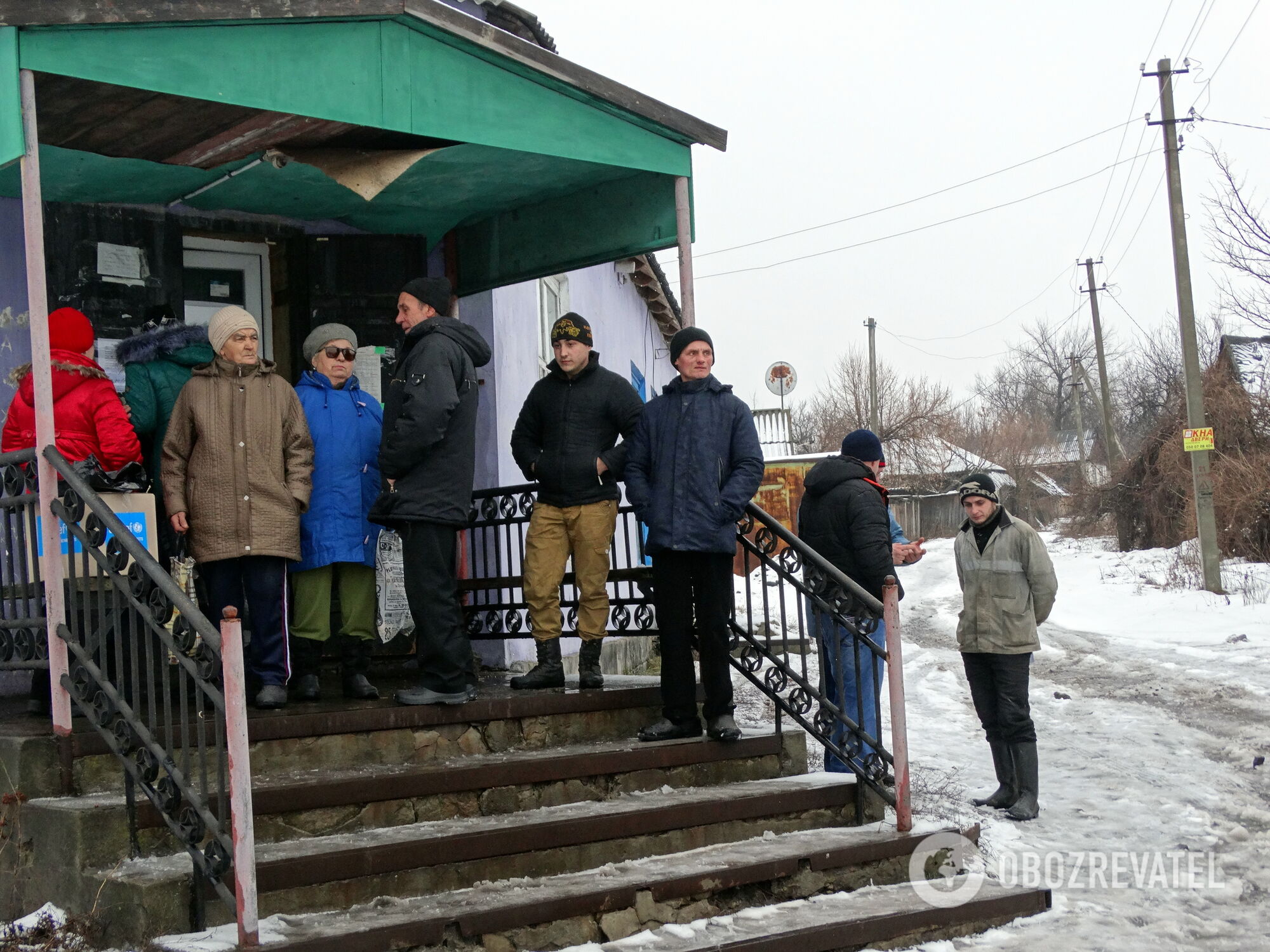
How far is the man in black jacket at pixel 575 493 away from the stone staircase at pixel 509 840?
0.33 meters

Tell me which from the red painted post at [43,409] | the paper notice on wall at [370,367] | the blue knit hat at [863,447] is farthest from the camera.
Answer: the paper notice on wall at [370,367]

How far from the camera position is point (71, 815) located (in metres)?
4.09

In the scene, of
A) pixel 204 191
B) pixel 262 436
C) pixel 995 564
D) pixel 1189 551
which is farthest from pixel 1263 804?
pixel 1189 551

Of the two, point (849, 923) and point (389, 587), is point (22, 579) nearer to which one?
point (389, 587)

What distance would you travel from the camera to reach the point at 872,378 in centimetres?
4406

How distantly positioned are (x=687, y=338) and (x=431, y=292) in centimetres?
118

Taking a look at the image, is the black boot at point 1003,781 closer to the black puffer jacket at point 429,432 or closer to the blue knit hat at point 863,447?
the blue knit hat at point 863,447

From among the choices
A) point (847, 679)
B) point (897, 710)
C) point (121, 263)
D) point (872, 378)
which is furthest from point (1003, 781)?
point (872, 378)

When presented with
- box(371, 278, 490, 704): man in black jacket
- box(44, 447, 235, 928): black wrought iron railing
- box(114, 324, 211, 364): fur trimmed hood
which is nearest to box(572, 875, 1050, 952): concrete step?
box(44, 447, 235, 928): black wrought iron railing

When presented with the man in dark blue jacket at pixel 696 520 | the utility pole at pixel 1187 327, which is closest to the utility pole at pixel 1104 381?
the utility pole at pixel 1187 327

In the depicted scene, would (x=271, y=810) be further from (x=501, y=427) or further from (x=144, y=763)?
(x=501, y=427)

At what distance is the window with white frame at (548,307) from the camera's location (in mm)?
10281

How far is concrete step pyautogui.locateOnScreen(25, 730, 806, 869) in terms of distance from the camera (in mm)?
4152

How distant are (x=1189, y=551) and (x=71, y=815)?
65.0ft
